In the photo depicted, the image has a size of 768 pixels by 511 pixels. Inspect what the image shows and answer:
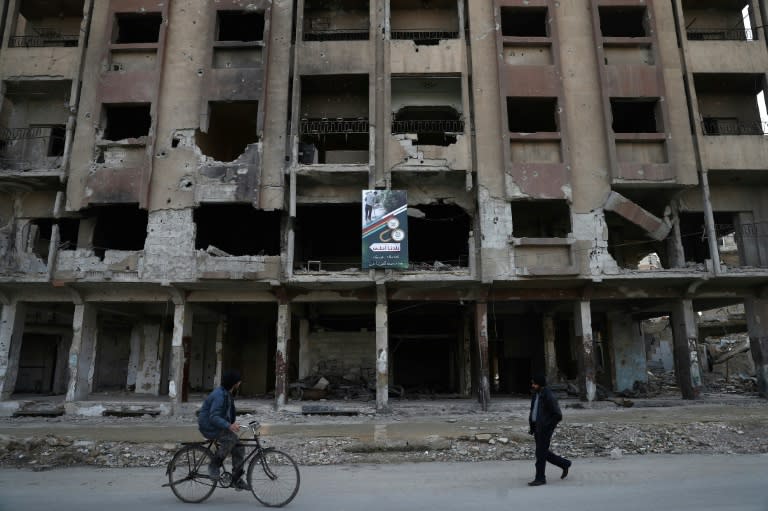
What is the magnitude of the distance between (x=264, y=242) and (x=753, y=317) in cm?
1990

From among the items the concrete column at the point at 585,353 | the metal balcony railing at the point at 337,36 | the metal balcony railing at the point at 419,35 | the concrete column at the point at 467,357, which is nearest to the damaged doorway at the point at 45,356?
the metal balcony railing at the point at 337,36

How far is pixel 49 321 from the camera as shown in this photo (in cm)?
2569

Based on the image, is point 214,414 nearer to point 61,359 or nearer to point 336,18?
point 336,18

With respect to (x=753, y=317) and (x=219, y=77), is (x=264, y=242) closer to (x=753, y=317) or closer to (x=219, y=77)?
(x=219, y=77)

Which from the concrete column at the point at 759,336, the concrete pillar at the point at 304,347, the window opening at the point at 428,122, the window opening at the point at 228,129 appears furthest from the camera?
the concrete pillar at the point at 304,347

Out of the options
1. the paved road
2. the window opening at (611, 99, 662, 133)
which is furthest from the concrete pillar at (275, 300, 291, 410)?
the window opening at (611, 99, 662, 133)

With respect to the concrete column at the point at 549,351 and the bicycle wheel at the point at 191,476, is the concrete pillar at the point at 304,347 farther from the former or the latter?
the bicycle wheel at the point at 191,476

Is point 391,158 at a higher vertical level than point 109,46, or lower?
lower

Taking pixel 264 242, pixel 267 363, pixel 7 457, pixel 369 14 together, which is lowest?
pixel 7 457

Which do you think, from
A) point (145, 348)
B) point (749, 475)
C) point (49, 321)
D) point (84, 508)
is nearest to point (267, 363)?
point (145, 348)

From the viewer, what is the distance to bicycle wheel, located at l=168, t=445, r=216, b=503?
249 inches

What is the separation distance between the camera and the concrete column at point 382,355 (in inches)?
687

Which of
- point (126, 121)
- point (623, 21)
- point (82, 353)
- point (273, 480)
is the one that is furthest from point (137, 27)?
point (273, 480)

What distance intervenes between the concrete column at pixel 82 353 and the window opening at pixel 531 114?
57.7 feet
